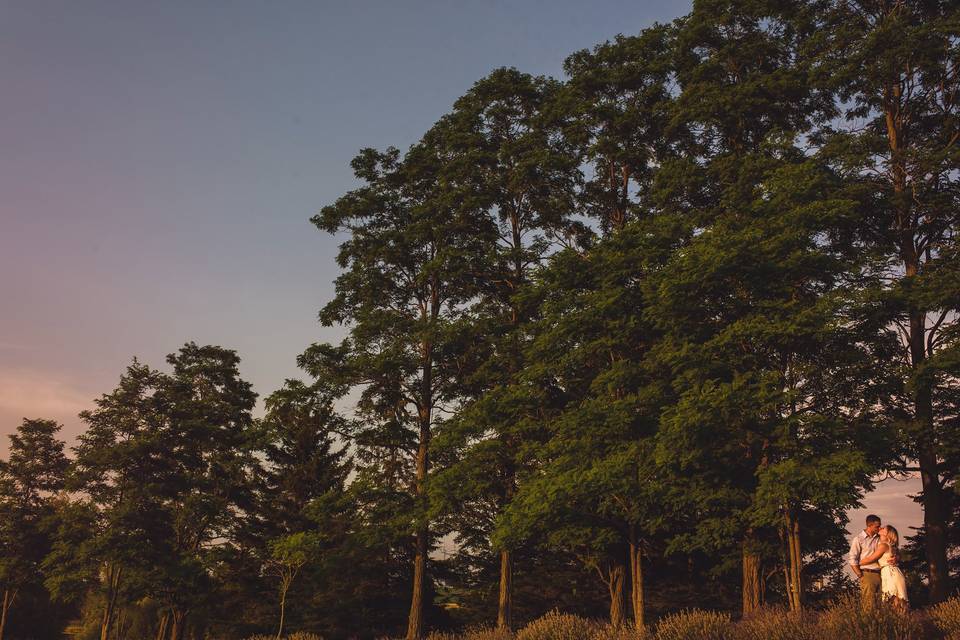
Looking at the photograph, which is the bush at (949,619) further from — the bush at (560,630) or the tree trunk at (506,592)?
the tree trunk at (506,592)

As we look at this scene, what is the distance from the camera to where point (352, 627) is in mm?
34500

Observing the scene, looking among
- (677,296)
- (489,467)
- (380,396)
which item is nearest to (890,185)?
(677,296)

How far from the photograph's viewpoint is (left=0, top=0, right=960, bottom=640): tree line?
66.8 feet

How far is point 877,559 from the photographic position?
470 inches

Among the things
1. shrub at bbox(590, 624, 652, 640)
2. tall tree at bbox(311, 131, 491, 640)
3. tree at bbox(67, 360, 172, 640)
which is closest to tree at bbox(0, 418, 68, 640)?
tree at bbox(67, 360, 172, 640)

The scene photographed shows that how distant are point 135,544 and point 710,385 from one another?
28.3 m

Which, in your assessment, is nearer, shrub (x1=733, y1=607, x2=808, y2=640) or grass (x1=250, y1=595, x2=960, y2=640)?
grass (x1=250, y1=595, x2=960, y2=640)

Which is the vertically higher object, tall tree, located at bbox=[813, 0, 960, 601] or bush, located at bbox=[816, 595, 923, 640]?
tall tree, located at bbox=[813, 0, 960, 601]

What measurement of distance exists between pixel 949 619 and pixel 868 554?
2.62 metres

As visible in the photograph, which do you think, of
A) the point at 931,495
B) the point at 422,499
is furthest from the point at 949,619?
the point at 422,499

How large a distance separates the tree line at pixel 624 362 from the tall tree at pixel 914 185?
0.34ft

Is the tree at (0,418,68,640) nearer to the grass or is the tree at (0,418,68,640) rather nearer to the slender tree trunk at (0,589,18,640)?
the slender tree trunk at (0,589,18,640)

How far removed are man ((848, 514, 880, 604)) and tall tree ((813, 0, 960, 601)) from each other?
28.8 feet

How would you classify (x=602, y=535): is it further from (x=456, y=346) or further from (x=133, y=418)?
(x=133, y=418)
